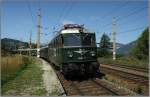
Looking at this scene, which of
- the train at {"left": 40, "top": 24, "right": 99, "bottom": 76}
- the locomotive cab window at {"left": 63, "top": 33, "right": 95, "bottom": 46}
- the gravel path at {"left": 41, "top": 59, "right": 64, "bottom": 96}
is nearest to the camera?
the gravel path at {"left": 41, "top": 59, "right": 64, "bottom": 96}

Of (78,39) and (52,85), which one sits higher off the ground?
(78,39)

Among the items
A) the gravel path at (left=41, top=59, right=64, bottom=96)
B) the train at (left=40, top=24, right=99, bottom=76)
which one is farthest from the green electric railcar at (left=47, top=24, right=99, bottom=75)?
the gravel path at (left=41, top=59, right=64, bottom=96)

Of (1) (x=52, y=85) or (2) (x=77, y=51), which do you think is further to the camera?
(2) (x=77, y=51)

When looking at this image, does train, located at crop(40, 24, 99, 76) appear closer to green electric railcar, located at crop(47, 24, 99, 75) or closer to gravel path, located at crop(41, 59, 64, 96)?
green electric railcar, located at crop(47, 24, 99, 75)

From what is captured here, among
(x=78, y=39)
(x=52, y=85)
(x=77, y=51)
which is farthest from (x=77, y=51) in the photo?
(x=52, y=85)

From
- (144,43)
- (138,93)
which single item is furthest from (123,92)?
(144,43)

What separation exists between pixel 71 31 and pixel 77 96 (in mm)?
6129

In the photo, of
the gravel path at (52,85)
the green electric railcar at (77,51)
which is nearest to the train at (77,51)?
the green electric railcar at (77,51)

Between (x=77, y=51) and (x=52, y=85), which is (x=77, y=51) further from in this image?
(x=52, y=85)

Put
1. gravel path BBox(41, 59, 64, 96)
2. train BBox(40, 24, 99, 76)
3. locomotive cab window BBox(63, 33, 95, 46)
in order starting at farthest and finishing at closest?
locomotive cab window BBox(63, 33, 95, 46), train BBox(40, 24, 99, 76), gravel path BBox(41, 59, 64, 96)

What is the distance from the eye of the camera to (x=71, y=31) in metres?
16.7

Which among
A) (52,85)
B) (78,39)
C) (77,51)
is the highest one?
(78,39)

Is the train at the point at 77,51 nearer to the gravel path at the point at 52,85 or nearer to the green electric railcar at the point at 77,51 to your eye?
the green electric railcar at the point at 77,51

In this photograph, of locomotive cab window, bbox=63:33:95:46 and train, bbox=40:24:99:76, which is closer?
train, bbox=40:24:99:76
